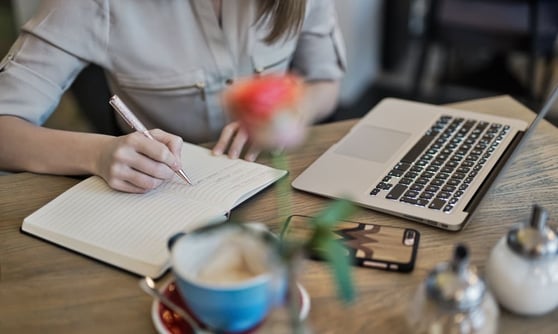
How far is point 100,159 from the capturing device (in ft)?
3.00

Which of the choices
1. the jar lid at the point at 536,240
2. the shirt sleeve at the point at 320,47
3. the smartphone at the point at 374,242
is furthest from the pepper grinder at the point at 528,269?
the shirt sleeve at the point at 320,47

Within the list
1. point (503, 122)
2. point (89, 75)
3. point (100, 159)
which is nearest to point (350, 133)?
point (503, 122)

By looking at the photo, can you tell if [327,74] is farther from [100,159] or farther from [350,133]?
[100,159]

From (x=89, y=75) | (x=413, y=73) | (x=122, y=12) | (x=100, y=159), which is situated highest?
(x=122, y=12)

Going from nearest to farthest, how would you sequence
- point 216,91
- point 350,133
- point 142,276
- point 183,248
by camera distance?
point 183,248 < point 142,276 < point 350,133 < point 216,91

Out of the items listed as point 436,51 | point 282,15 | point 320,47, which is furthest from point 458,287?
point 436,51

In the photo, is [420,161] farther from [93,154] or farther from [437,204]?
[93,154]

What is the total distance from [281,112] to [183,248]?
0.63 ft

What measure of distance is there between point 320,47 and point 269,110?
2.77 feet

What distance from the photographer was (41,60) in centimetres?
104

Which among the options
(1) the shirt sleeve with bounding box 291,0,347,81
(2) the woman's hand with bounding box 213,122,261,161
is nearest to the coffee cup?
(2) the woman's hand with bounding box 213,122,261,161

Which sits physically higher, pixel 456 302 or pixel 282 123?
pixel 282 123

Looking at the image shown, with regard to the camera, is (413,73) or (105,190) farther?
(413,73)

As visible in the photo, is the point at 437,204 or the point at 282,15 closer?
the point at 437,204
